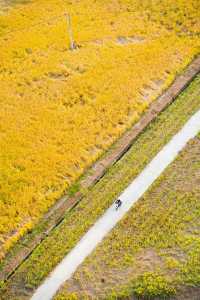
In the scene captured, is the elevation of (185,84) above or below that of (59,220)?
above

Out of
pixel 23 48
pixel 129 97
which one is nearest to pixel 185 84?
pixel 129 97

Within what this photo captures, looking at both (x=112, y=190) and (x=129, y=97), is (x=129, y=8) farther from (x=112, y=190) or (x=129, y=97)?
(x=112, y=190)

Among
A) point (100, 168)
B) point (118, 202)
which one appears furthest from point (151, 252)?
point (100, 168)

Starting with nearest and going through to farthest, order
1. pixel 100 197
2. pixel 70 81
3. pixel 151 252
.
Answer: pixel 151 252 → pixel 100 197 → pixel 70 81

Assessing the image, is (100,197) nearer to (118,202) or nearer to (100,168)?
(118,202)

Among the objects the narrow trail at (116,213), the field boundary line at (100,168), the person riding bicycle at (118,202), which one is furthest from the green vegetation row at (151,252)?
the field boundary line at (100,168)

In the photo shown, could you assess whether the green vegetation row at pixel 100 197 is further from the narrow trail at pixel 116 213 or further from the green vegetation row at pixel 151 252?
the green vegetation row at pixel 151 252
